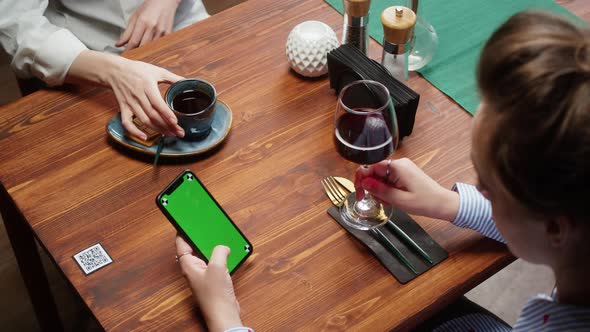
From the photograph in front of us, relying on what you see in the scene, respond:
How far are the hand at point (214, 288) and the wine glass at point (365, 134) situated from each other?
228 mm

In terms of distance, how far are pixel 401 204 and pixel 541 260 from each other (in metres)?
0.26

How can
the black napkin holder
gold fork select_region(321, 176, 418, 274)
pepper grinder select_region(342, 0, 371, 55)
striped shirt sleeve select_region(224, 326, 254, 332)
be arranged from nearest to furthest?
striped shirt sleeve select_region(224, 326, 254, 332) → gold fork select_region(321, 176, 418, 274) → the black napkin holder → pepper grinder select_region(342, 0, 371, 55)

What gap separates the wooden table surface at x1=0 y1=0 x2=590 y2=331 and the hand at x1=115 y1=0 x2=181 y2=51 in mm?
208

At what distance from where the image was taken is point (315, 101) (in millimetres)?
1241

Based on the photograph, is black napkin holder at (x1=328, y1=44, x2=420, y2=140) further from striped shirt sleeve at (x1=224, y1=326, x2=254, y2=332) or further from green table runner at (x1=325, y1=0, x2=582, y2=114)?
striped shirt sleeve at (x1=224, y1=326, x2=254, y2=332)

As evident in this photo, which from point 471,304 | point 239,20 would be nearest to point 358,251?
point 471,304

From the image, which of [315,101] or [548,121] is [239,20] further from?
[548,121]

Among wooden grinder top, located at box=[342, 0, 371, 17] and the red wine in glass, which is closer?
the red wine in glass

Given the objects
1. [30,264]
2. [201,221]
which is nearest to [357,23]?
[201,221]

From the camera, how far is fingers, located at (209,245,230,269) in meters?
0.94

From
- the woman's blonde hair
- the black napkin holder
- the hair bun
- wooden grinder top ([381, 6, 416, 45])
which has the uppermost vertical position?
the hair bun

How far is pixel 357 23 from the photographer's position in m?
1.23

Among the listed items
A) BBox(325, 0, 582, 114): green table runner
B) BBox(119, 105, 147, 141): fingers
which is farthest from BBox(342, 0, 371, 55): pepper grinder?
BBox(119, 105, 147, 141): fingers

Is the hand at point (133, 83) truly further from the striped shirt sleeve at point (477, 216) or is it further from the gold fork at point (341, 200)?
the striped shirt sleeve at point (477, 216)
